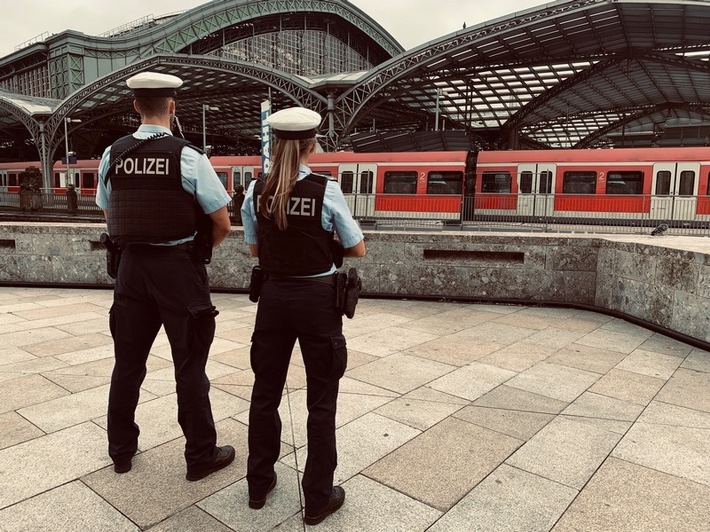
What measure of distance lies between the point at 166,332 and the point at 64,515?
94cm

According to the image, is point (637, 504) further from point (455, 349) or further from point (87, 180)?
point (87, 180)

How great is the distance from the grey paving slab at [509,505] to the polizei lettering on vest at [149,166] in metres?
2.15

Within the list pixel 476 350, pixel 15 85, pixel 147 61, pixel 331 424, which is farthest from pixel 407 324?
pixel 15 85

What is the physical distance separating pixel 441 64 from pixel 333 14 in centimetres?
3550

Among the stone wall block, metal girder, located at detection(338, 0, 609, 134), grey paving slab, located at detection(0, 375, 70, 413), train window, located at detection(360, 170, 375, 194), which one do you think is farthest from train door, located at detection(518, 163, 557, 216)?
grey paving slab, located at detection(0, 375, 70, 413)

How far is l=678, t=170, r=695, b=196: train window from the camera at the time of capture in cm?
1789

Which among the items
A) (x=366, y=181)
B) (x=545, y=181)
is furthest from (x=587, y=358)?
(x=366, y=181)

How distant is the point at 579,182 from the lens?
64.2 feet

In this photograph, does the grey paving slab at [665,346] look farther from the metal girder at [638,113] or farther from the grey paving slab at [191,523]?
the metal girder at [638,113]

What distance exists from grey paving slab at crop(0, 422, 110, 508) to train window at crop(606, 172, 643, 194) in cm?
1954

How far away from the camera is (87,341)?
5316 millimetres

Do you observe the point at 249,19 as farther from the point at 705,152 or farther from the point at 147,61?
the point at 705,152

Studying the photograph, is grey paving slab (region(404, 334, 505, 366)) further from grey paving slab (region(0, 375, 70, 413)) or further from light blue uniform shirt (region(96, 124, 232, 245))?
grey paving slab (region(0, 375, 70, 413))

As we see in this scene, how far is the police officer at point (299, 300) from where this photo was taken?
2387 mm
